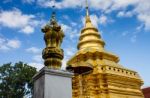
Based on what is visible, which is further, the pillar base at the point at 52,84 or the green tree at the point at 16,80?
the green tree at the point at 16,80

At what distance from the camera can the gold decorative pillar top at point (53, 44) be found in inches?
180

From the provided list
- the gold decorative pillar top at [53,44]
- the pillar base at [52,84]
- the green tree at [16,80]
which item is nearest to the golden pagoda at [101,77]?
the green tree at [16,80]

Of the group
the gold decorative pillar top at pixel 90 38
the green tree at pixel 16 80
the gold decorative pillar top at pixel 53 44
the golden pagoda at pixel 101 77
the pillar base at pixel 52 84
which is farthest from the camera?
the gold decorative pillar top at pixel 90 38

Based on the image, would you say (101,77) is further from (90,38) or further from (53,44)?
(53,44)

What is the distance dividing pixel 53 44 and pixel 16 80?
19.5m

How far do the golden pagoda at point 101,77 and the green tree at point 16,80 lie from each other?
4200 mm

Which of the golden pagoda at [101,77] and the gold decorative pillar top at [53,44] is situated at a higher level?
the golden pagoda at [101,77]

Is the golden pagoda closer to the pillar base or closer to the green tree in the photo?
the green tree

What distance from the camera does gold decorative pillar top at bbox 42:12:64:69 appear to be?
4.57m

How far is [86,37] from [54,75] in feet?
75.5

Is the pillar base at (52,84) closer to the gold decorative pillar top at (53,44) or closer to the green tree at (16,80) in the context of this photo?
the gold decorative pillar top at (53,44)

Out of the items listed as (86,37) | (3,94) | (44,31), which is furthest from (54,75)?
(86,37)

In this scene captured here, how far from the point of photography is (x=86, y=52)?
24422 millimetres

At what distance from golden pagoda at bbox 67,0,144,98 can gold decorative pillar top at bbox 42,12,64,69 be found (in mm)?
13883
